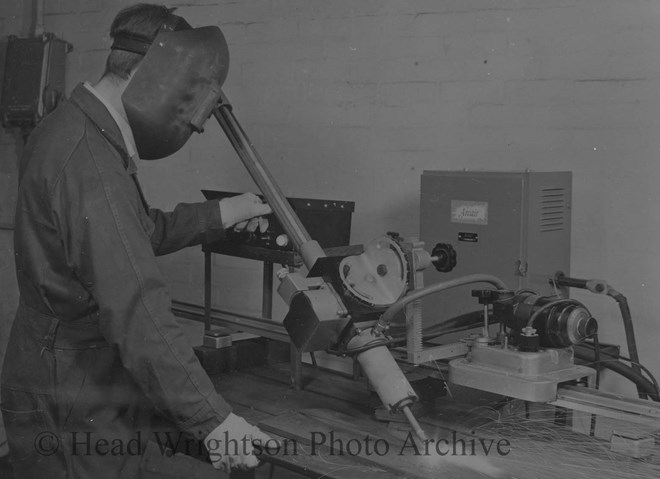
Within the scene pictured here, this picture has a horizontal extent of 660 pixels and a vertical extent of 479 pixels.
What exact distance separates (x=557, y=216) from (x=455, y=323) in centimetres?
44

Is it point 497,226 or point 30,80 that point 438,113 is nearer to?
point 497,226

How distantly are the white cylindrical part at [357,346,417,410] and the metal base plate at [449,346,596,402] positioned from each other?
16 centimetres

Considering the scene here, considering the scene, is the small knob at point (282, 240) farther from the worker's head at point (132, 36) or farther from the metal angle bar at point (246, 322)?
the worker's head at point (132, 36)

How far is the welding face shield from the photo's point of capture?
1.60 metres

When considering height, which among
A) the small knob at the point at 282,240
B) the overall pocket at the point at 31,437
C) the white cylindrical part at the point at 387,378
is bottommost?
the overall pocket at the point at 31,437

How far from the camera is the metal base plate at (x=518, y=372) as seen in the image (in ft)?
5.08

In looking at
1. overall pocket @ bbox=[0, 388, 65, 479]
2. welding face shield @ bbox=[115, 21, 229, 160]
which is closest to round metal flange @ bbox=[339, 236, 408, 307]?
welding face shield @ bbox=[115, 21, 229, 160]

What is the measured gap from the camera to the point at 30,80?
3.59 metres

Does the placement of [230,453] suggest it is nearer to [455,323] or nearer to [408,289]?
[408,289]

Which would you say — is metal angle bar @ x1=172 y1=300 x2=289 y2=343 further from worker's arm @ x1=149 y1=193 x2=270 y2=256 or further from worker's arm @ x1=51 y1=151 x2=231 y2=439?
worker's arm @ x1=51 y1=151 x2=231 y2=439

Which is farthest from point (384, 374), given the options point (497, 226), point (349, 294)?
point (497, 226)

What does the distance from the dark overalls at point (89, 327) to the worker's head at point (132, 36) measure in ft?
0.28

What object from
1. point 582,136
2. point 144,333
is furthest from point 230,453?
point 582,136

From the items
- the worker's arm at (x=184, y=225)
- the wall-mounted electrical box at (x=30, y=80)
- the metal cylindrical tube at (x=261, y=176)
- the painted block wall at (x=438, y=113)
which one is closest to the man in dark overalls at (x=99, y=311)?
the metal cylindrical tube at (x=261, y=176)
